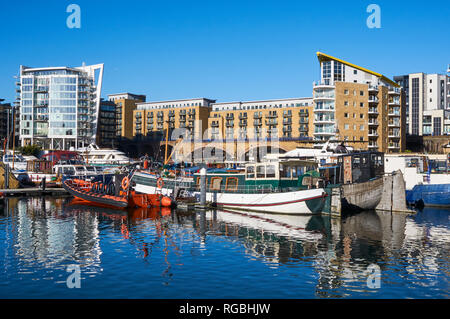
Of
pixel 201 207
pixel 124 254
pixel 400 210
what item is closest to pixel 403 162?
pixel 400 210

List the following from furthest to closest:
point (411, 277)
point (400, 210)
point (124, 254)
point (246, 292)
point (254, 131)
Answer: point (254, 131)
point (400, 210)
point (124, 254)
point (411, 277)
point (246, 292)

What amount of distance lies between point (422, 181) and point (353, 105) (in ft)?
135

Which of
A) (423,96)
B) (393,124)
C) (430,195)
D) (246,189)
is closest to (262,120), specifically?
(393,124)

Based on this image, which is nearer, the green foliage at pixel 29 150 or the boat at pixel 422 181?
the boat at pixel 422 181

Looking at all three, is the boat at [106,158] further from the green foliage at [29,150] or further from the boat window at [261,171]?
the boat window at [261,171]

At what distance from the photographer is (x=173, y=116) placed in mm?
142125

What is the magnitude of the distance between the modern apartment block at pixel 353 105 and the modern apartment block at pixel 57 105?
70910mm

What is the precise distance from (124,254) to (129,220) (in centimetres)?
1440

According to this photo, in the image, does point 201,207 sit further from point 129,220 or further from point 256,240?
point 256,240

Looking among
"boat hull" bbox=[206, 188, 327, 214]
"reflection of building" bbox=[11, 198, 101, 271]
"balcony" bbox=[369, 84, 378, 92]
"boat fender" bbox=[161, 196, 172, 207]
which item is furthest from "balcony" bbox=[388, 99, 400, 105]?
"reflection of building" bbox=[11, 198, 101, 271]

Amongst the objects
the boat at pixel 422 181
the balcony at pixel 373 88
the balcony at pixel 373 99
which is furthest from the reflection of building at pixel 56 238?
the balcony at pixel 373 88

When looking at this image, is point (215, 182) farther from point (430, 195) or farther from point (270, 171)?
point (430, 195)

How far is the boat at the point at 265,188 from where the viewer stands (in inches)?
1620

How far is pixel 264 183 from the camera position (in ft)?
147
